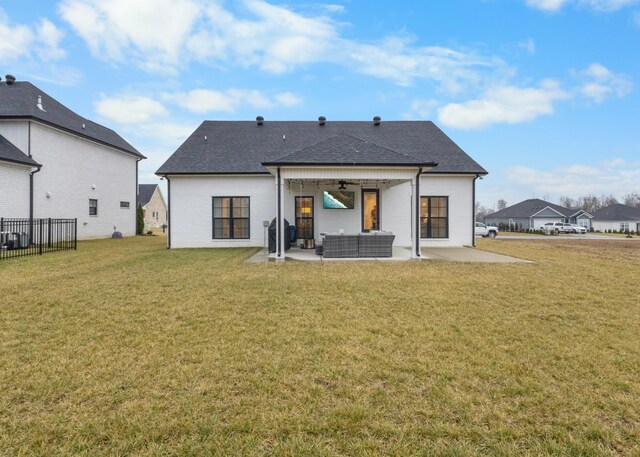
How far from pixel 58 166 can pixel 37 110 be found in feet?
9.03

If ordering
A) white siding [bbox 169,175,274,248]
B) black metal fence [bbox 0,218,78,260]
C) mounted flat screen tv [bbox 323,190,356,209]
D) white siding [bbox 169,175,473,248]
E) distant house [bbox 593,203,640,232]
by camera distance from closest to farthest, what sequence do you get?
black metal fence [bbox 0,218,78,260] < mounted flat screen tv [bbox 323,190,356,209] < white siding [bbox 169,175,473,248] < white siding [bbox 169,175,274,248] < distant house [bbox 593,203,640,232]

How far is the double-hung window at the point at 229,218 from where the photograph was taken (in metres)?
14.3

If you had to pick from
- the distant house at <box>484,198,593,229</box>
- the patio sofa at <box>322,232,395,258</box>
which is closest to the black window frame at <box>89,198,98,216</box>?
the patio sofa at <box>322,232,395,258</box>

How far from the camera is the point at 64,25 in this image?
47.4 ft

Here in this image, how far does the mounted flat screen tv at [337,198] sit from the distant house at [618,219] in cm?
6607

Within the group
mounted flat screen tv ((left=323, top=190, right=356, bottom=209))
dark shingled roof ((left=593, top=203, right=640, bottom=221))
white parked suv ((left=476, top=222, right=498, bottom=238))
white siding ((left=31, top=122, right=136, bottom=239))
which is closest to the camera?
mounted flat screen tv ((left=323, top=190, right=356, bottom=209))

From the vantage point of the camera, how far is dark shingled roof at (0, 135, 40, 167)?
13.4 metres

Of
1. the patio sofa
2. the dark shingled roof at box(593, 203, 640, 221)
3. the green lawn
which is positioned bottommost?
the green lawn

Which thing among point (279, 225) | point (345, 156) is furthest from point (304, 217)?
point (345, 156)

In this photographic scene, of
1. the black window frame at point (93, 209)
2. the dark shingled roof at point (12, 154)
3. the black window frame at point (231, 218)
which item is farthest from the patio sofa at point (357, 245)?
the black window frame at point (93, 209)

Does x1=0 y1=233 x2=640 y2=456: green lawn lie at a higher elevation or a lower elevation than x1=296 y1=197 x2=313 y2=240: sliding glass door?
lower

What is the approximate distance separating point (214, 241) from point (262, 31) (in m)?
9.65

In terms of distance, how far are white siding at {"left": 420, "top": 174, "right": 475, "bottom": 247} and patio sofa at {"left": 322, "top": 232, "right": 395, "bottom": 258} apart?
4.88 meters

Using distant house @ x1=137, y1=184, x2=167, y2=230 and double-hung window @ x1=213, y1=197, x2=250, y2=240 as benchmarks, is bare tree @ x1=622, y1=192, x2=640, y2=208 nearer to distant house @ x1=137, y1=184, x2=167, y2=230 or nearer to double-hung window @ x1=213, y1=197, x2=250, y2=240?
double-hung window @ x1=213, y1=197, x2=250, y2=240
